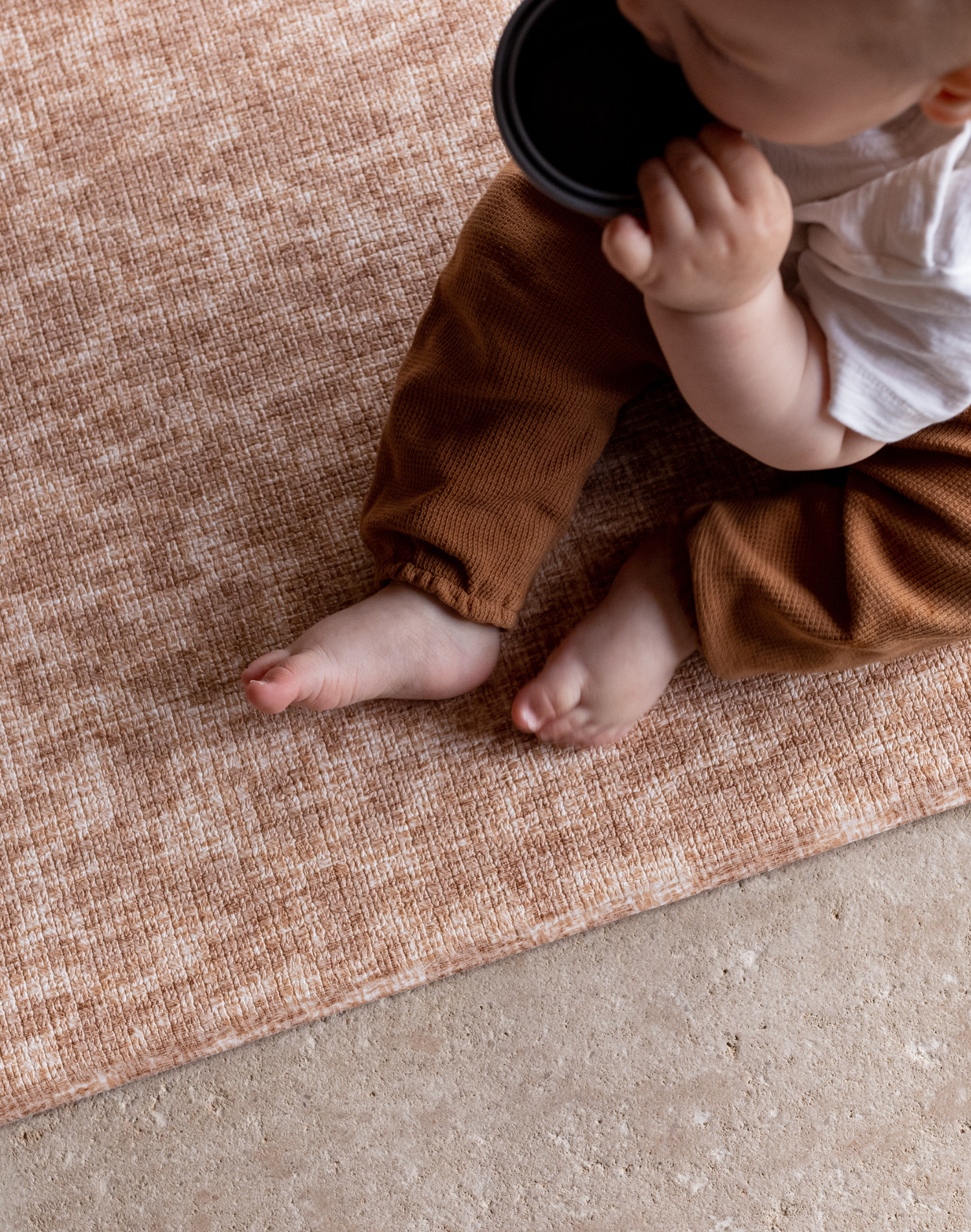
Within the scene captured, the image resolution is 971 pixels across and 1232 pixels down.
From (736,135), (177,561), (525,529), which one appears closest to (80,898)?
(177,561)

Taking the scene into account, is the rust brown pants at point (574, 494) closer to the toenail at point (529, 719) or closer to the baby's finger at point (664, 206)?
the toenail at point (529, 719)

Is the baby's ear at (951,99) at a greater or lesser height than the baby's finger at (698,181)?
greater

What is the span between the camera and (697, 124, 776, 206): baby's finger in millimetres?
416

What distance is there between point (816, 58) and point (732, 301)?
11 cm

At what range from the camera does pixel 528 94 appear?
0.43 metres

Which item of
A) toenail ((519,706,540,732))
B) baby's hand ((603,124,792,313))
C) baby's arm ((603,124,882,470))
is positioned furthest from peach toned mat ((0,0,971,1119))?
baby's hand ((603,124,792,313))

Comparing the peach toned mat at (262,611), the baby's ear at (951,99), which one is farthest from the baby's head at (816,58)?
the peach toned mat at (262,611)

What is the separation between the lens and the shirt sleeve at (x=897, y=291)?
47 centimetres

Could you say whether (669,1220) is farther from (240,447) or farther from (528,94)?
(528,94)

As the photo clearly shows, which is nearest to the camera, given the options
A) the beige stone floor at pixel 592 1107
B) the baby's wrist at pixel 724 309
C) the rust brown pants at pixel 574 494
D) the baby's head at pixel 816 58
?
the baby's head at pixel 816 58

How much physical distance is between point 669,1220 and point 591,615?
444 millimetres

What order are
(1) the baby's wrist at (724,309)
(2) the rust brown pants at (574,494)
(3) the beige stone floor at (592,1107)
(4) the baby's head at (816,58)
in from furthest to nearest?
(3) the beige stone floor at (592,1107), (2) the rust brown pants at (574,494), (1) the baby's wrist at (724,309), (4) the baby's head at (816,58)

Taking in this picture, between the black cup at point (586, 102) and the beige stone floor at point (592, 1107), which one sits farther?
the beige stone floor at point (592, 1107)

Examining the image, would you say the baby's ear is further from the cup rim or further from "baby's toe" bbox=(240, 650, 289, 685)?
"baby's toe" bbox=(240, 650, 289, 685)
